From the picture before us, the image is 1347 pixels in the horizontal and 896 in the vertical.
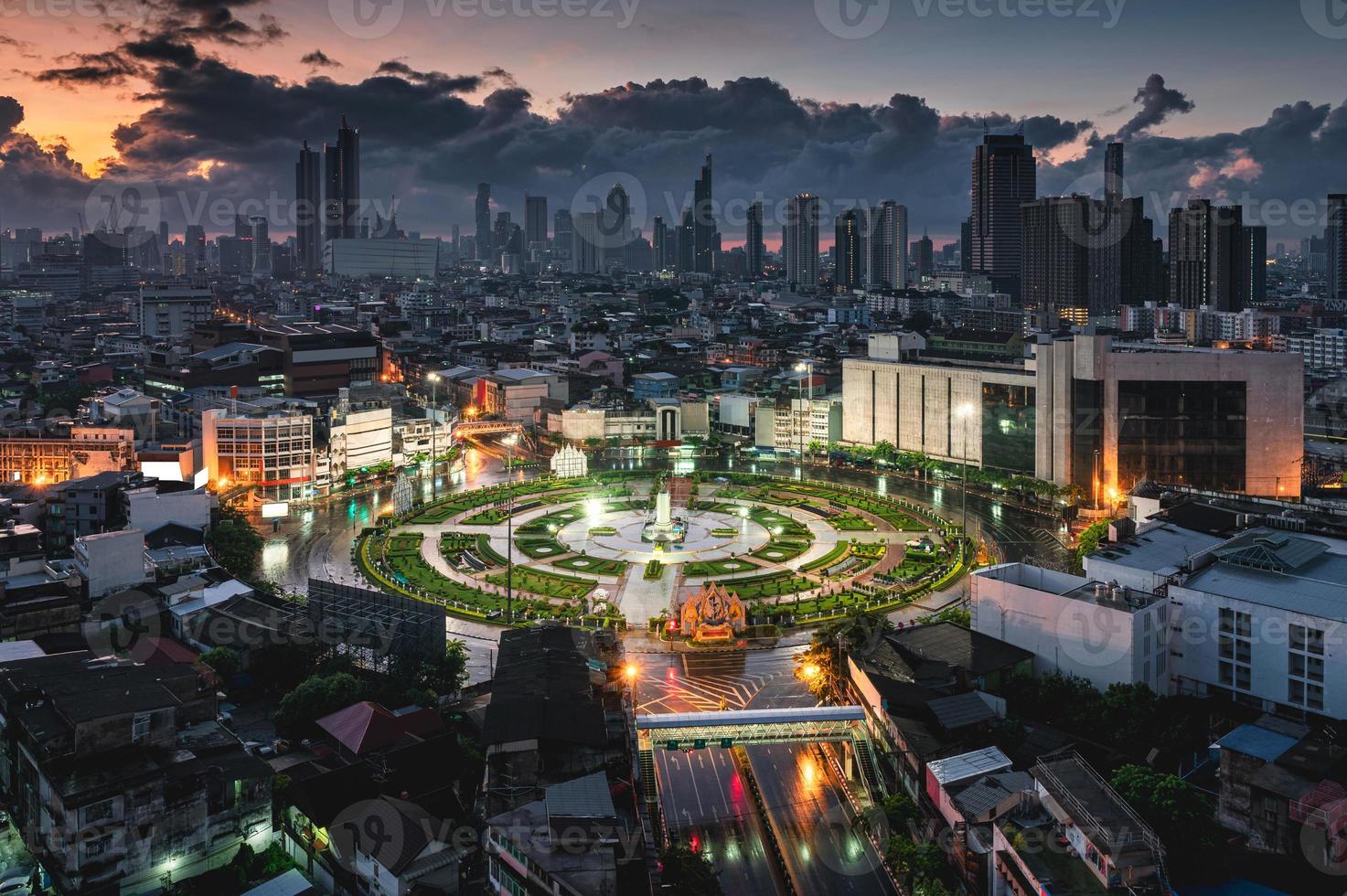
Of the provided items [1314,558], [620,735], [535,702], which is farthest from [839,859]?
[1314,558]

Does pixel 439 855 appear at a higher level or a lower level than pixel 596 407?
lower

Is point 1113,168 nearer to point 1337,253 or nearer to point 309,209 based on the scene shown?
point 1337,253

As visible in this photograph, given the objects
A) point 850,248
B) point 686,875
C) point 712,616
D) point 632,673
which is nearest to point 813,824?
point 686,875

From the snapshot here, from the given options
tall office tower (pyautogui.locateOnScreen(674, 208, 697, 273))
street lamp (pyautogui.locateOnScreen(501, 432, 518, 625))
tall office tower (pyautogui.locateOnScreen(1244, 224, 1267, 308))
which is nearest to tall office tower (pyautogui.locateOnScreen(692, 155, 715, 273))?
tall office tower (pyautogui.locateOnScreen(674, 208, 697, 273))

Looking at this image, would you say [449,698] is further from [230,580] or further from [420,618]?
[230,580]

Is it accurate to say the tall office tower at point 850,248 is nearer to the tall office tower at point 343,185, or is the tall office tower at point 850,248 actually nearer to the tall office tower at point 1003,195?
the tall office tower at point 1003,195

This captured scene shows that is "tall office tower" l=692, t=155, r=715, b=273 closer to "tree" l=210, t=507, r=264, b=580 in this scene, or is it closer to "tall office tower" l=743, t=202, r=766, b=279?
"tall office tower" l=743, t=202, r=766, b=279
